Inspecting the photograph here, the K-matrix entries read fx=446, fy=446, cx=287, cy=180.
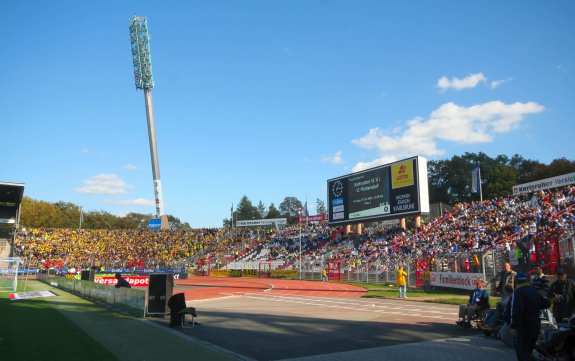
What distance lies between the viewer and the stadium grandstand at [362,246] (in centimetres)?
2494

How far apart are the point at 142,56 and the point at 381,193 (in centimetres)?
5228

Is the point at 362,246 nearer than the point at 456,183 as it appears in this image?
Yes

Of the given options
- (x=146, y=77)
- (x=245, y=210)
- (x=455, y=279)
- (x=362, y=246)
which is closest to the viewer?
(x=455, y=279)

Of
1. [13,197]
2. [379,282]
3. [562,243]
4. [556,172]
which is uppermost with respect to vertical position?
[556,172]

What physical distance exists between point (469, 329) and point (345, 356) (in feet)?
17.4

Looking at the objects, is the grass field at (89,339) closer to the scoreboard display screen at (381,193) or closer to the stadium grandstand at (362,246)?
the stadium grandstand at (362,246)

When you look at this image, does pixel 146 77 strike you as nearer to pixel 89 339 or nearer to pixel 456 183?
pixel 456 183

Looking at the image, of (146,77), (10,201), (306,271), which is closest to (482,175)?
(306,271)

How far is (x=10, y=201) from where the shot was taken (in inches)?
2201

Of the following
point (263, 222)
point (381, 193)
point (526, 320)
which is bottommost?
point (526, 320)

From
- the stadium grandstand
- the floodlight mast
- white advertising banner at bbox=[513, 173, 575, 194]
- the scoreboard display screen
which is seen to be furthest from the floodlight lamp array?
white advertising banner at bbox=[513, 173, 575, 194]

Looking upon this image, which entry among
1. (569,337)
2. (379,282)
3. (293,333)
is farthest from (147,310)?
(379,282)

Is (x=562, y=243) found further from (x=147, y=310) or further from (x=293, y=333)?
(x=147, y=310)

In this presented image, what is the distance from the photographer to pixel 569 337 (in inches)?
290
